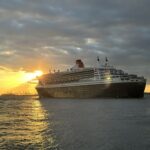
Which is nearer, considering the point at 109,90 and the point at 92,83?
the point at 109,90

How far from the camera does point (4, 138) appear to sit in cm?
3203

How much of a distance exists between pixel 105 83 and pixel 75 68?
25569 millimetres

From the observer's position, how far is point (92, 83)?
125 m

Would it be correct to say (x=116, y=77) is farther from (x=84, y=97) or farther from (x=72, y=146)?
(x=72, y=146)

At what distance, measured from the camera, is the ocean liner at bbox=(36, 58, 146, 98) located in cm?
11606

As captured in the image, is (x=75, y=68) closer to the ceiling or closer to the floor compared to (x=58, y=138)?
closer to the ceiling

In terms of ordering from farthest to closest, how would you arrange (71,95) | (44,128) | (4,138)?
1. (71,95)
2. (44,128)
3. (4,138)

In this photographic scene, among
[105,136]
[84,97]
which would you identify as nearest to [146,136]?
[105,136]

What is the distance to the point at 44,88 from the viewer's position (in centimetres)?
15325

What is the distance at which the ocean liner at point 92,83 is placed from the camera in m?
116

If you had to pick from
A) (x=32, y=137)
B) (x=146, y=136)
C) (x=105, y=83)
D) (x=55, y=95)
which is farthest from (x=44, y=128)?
(x=55, y=95)

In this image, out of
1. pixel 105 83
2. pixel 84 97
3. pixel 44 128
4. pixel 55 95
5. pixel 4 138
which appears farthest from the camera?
pixel 55 95

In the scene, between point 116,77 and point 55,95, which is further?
point 55,95

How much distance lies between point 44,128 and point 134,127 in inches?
359
